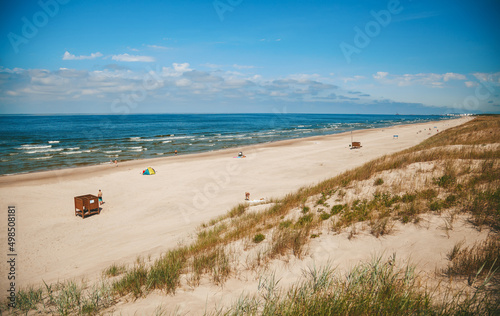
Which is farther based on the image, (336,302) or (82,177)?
(82,177)

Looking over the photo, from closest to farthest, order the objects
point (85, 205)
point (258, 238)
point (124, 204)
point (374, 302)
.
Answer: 1. point (374, 302)
2. point (258, 238)
3. point (85, 205)
4. point (124, 204)

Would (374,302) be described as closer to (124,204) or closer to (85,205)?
(85,205)

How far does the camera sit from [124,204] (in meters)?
15.9

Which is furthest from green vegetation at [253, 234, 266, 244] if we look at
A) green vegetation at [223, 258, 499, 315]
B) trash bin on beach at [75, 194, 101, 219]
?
trash bin on beach at [75, 194, 101, 219]

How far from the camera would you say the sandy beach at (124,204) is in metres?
9.13

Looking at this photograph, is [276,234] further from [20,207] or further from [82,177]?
[82,177]

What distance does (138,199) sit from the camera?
1661 cm

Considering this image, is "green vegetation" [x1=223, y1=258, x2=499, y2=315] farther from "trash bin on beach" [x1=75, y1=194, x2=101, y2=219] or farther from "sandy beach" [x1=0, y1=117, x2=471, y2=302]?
"trash bin on beach" [x1=75, y1=194, x2=101, y2=219]

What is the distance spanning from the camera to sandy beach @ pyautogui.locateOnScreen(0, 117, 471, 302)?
913 cm

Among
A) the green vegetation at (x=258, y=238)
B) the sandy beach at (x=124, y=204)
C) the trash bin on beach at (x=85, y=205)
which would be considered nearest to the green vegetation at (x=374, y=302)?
the green vegetation at (x=258, y=238)

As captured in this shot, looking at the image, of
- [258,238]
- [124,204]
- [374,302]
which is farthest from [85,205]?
[374,302]


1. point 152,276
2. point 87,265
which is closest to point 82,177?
point 87,265

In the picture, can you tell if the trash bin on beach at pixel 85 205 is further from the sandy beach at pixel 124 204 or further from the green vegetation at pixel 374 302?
the green vegetation at pixel 374 302

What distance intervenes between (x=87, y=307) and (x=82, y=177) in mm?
22291
